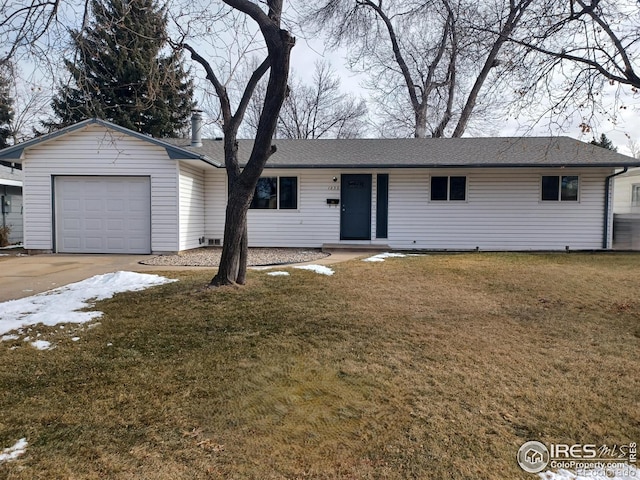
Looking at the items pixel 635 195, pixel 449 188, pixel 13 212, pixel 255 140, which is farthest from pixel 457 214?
pixel 13 212

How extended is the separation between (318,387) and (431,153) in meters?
11.1

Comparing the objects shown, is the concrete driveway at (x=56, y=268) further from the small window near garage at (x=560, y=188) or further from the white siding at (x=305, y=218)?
the small window near garage at (x=560, y=188)

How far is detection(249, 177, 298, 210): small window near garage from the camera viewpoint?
41.5ft

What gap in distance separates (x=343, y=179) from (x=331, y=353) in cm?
940

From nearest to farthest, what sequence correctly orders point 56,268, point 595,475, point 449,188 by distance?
point 595,475
point 56,268
point 449,188

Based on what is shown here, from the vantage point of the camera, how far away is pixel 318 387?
304 centimetres

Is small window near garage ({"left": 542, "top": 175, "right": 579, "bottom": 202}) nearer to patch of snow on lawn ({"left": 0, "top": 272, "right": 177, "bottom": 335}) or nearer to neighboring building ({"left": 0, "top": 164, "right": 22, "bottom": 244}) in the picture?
patch of snow on lawn ({"left": 0, "top": 272, "right": 177, "bottom": 335})

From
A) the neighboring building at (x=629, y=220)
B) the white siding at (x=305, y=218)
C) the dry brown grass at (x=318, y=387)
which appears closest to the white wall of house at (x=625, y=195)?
the neighboring building at (x=629, y=220)

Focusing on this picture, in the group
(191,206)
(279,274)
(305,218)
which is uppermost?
(191,206)

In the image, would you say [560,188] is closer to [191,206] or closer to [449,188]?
[449,188]

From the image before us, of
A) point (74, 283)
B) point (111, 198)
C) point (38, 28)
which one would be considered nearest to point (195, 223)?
point (111, 198)

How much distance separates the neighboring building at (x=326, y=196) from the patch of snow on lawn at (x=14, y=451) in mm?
8968

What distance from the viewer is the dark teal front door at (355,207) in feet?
41.4

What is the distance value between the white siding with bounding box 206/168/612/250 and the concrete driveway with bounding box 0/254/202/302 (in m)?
3.93
